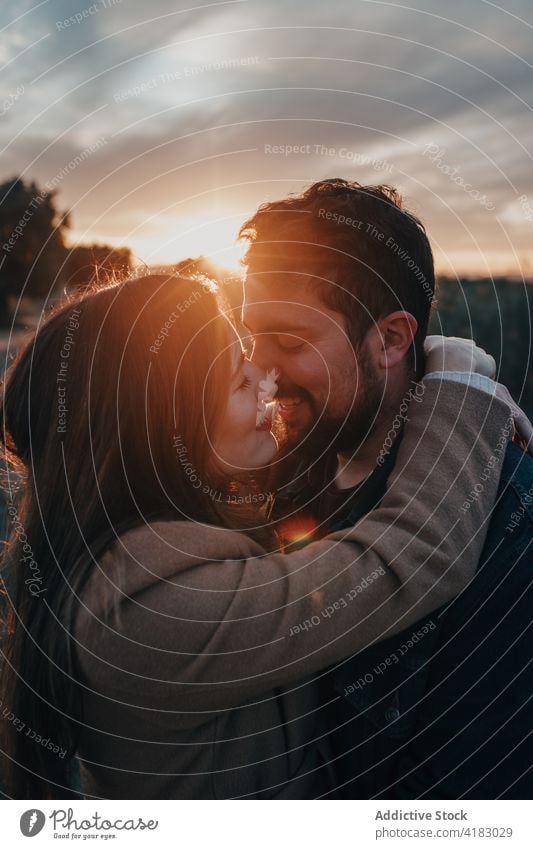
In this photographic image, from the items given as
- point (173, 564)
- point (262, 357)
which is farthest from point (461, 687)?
point (262, 357)

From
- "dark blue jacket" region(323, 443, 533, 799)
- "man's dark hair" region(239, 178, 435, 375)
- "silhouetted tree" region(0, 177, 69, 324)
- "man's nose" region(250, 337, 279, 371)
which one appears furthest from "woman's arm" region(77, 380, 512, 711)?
"silhouetted tree" region(0, 177, 69, 324)

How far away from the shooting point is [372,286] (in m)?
2.53

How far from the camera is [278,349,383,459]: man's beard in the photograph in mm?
2527

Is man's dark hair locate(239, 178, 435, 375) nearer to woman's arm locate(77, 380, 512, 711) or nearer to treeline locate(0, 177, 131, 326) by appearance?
woman's arm locate(77, 380, 512, 711)

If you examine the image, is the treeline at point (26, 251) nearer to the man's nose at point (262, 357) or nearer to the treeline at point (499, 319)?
the treeline at point (499, 319)

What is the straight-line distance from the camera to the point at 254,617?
66.4 inches

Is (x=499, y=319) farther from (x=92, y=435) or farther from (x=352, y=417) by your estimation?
(x=92, y=435)

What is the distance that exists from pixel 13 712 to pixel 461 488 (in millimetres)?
1313

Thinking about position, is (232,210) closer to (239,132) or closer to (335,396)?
(239,132)

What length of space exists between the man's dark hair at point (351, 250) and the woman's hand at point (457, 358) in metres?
0.12

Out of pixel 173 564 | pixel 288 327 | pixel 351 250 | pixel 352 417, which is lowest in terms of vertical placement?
pixel 173 564

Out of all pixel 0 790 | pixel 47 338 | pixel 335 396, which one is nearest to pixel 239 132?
pixel 335 396

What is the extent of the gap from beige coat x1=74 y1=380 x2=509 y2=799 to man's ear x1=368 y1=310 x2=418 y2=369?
0.43 meters

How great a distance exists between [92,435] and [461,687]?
1190 millimetres
